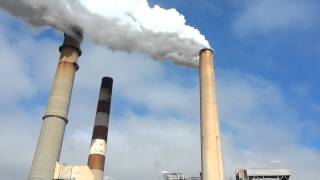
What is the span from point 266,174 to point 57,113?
16.7 m

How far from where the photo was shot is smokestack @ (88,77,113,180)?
29.3 metres

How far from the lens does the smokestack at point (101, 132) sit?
2928 cm

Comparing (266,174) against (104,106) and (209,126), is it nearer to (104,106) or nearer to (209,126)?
(209,126)

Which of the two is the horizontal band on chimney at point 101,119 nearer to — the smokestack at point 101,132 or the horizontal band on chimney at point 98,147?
the smokestack at point 101,132

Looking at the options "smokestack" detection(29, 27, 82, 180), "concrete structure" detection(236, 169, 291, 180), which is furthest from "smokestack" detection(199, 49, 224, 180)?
"smokestack" detection(29, 27, 82, 180)

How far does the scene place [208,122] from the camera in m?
25.0

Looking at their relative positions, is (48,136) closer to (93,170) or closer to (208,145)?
(93,170)

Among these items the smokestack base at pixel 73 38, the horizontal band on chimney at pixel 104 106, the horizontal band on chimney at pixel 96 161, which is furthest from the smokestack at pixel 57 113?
the horizontal band on chimney at pixel 104 106

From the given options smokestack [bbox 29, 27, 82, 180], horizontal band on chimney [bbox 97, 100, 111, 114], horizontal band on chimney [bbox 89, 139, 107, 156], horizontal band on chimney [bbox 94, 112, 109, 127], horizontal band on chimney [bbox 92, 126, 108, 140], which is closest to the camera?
smokestack [bbox 29, 27, 82, 180]

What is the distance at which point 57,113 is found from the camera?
84.1ft

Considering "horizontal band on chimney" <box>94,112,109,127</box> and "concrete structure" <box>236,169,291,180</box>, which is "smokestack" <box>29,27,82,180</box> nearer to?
"horizontal band on chimney" <box>94,112,109,127</box>

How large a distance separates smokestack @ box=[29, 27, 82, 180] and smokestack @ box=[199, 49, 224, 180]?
10.1 m

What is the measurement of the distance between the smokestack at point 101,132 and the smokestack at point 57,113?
420cm

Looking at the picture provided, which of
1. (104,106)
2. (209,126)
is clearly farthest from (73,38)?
(209,126)
